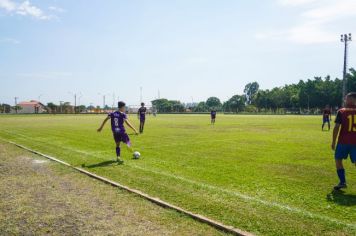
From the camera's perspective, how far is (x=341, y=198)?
7.02 metres

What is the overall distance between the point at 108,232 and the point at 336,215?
3864 millimetres

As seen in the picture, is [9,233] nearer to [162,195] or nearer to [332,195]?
[162,195]

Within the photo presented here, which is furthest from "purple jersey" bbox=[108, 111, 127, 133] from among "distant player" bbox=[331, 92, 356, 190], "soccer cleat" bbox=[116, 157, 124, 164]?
"distant player" bbox=[331, 92, 356, 190]

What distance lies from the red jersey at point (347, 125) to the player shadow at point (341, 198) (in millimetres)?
1115

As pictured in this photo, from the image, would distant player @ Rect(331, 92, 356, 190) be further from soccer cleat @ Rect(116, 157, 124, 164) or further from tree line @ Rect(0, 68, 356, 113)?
tree line @ Rect(0, 68, 356, 113)

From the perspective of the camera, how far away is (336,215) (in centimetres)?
597

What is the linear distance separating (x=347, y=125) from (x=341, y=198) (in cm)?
162

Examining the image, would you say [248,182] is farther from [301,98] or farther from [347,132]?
[301,98]

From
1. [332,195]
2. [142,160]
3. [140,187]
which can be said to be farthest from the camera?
[142,160]

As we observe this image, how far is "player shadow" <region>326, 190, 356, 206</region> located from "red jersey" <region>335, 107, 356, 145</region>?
1115 millimetres

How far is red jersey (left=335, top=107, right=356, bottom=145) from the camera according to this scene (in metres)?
7.53

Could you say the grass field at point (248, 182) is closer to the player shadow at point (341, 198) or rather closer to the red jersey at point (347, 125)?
the player shadow at point (341, 198)

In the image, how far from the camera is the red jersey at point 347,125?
7.53 m

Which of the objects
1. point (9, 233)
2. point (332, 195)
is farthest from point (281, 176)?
point (9, 233)
